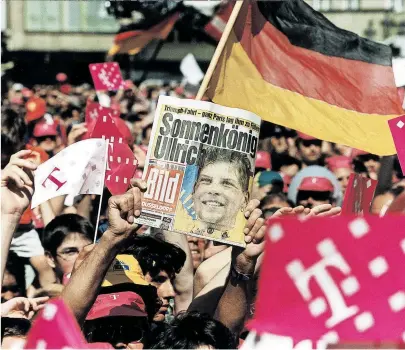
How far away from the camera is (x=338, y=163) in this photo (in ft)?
30.0

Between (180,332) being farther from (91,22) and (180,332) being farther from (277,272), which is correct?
(91,22)

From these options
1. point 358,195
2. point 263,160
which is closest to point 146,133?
point 263,160

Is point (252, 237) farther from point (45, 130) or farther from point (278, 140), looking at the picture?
point (278, 140)

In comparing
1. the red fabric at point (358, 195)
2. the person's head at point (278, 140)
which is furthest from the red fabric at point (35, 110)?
the red fabric at point (358, 195)

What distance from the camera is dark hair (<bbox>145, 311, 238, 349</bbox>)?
369 cm

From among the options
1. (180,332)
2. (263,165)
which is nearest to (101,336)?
(180,332)

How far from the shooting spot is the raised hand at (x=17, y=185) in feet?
13.2

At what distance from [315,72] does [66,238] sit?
144 cm

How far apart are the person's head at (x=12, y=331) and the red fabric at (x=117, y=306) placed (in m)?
0.27

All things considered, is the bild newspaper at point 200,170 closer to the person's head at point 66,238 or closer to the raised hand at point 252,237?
the raised hand at point 252,237

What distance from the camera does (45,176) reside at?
4.90 m

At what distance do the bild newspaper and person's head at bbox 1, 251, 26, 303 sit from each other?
215cm

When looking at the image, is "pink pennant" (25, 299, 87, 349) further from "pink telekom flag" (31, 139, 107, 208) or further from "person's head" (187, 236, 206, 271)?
"person's head" (187, 236, 206, 271)

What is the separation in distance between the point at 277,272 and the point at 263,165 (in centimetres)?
642
